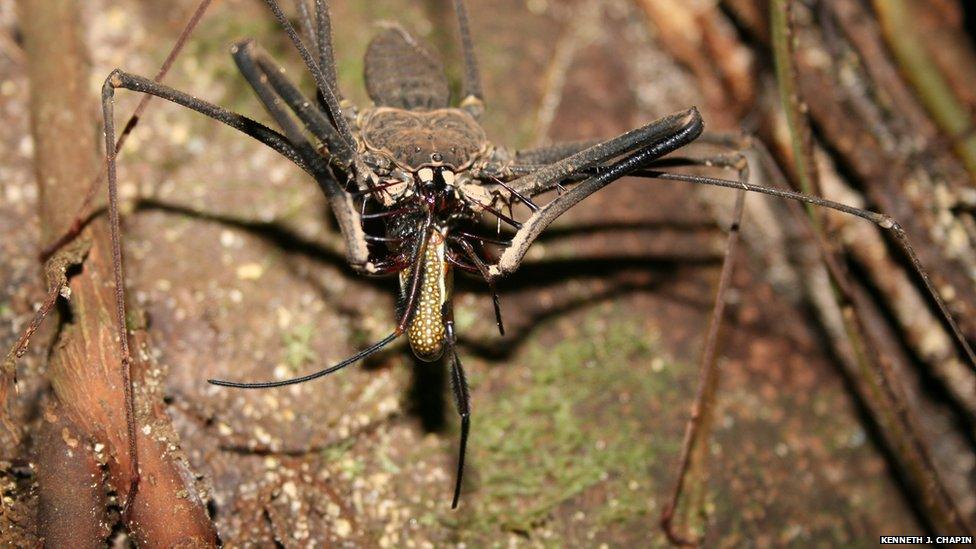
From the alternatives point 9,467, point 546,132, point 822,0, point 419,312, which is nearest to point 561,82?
point 546,132

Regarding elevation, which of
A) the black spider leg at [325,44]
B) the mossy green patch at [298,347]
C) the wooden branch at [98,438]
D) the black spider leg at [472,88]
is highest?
the black spider leg at [472,88]

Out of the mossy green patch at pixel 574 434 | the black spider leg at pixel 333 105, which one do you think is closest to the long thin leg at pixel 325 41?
the black spider leg at pixel 333 105

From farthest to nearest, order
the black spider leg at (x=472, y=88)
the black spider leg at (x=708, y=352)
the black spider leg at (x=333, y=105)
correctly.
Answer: the black spider leg at (x=472, y=88)
the black spider leg at (x=708, y=352)
the black spider leg at (x=333, y=105)

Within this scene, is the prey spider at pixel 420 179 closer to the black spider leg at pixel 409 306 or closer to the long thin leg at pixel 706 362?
the black spider leg at pixel 409 306

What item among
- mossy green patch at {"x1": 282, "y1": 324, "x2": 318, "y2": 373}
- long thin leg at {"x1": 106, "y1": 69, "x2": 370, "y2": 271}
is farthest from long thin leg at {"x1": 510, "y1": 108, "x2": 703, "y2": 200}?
mossy green patch at {"x1": 282, "y1": 324, "x2": 318, "y2": 373}

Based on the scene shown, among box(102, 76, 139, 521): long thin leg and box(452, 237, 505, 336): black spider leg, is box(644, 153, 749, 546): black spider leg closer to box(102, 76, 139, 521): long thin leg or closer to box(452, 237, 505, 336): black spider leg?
box(452, 237, 505, 336): black spider leg

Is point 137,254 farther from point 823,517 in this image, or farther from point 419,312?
point 823,517
